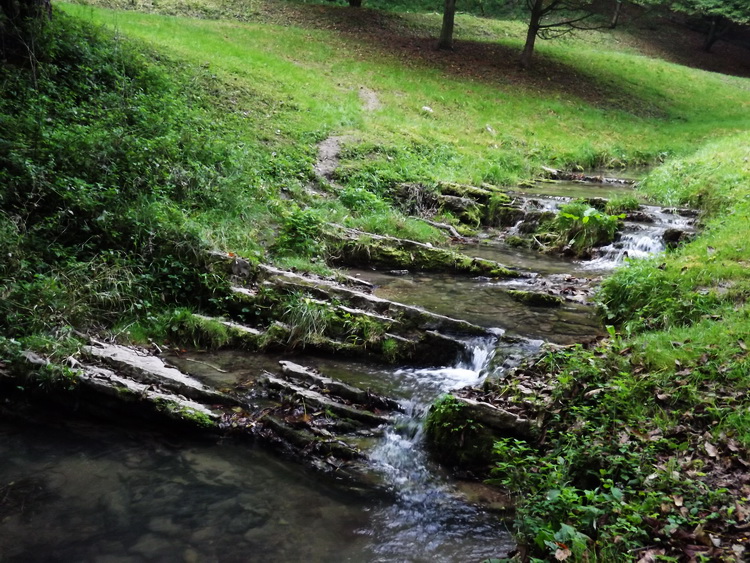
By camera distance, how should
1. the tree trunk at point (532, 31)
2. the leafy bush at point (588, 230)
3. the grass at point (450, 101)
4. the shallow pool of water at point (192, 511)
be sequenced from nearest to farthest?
the shallow pool of water at point (192, 511), the leafy bush at point (588, 230), the grass at point (450, 101), the tree trunk at point (532, 31)

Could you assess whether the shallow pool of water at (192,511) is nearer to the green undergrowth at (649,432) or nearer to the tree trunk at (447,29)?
the green undergrowth at (649,432)

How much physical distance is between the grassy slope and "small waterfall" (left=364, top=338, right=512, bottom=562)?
0.53 m

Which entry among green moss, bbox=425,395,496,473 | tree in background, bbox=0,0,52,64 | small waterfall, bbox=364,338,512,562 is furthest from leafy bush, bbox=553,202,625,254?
tree in background, bbox=0,0,52,64

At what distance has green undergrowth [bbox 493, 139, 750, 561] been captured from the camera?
11.7 ft

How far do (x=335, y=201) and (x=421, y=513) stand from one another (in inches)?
289

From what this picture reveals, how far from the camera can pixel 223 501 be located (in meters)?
4.64

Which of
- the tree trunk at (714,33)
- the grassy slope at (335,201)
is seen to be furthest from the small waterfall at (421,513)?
the tree trunk at (714,33)

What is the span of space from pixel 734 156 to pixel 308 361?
40.4ft

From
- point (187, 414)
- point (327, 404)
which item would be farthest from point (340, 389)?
point (187, 414)

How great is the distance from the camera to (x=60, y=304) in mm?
6328

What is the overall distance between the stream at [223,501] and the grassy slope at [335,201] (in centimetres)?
87

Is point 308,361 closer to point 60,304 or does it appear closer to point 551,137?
point 60,304

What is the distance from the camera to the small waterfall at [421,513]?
4223 millimetres

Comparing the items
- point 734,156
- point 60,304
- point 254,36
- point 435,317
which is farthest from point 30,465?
point 254,36
